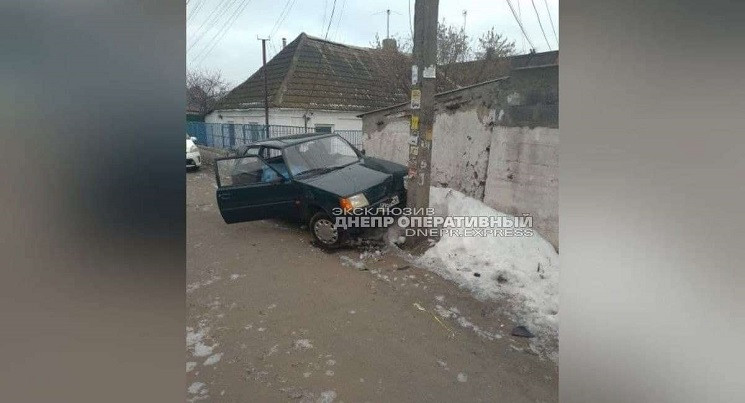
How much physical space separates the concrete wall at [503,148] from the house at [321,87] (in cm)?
803

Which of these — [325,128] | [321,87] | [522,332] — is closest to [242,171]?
[522,332]

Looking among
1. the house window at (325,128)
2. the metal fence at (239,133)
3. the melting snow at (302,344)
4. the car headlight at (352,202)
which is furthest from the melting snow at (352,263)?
the house window at (325,128)

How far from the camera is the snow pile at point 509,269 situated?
143 inches

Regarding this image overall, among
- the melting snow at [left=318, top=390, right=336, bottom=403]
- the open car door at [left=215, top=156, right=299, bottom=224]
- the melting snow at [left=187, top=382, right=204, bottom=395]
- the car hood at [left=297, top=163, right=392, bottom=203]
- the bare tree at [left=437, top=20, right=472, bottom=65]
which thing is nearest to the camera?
the melting snow at [left=318, top=390, right=336, bottom=403]

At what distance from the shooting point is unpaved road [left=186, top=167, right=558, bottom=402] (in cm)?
262

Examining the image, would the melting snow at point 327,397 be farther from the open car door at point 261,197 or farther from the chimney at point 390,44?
the chimney at point 390,44

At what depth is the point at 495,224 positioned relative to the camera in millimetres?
5480

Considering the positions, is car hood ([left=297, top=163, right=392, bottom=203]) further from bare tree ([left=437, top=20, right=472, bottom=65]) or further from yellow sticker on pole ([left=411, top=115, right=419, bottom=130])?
bare tree ([left=437, top=20, right=472, bottom=65])

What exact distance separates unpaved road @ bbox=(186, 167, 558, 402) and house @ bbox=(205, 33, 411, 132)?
11358 millimetres

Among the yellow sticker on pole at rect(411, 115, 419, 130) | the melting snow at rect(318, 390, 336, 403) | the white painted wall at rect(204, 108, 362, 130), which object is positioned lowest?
the melting snow at rect(318, 390, 336, 403)
